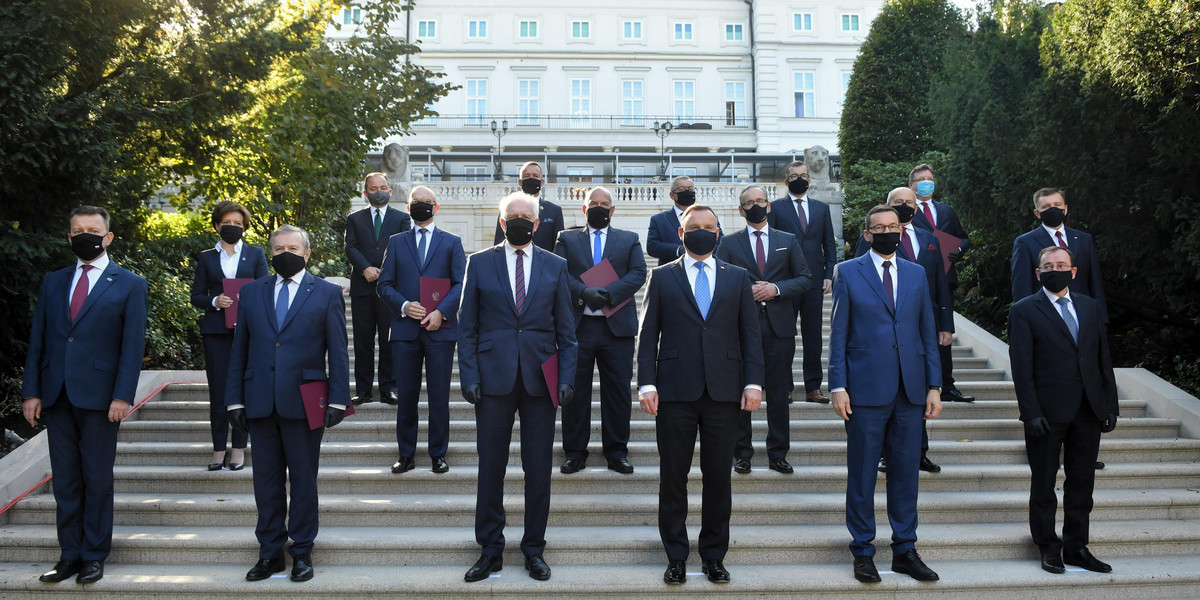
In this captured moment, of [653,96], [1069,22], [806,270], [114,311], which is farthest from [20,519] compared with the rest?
[653,96]

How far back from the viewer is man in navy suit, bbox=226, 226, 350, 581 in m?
5.17

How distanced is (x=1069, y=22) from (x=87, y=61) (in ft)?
31.1

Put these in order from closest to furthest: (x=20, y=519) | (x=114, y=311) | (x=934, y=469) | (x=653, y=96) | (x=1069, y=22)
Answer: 1. (x=114, y=311)
2. (x=20, y=519)
3. (x=934, y=469)
4. (x=1069, y=22)
5. (x=653, y=96)

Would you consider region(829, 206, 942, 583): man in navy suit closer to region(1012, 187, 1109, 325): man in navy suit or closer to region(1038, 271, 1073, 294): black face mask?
region(1038, 271, 1073, 294): black face mask

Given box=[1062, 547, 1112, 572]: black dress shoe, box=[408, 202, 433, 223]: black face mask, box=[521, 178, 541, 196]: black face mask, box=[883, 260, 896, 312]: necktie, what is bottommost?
box=[1062, 547, 1112, 572]: black dress shoe

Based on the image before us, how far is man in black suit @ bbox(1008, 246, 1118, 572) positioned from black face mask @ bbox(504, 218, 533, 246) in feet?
10.3

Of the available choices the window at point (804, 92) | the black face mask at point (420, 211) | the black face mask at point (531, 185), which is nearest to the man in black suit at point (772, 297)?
the black face mask at point (531, 185)

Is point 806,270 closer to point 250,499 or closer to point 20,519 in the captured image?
point 250,499

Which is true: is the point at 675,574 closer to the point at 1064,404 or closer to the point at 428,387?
the point at 428,387

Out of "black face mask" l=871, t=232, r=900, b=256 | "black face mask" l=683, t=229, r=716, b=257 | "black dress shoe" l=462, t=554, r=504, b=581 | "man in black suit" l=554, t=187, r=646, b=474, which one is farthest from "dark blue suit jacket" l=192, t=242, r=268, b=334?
"black face mask" l=871, t=232, r=900, b=256

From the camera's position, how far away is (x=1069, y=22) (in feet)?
29.7

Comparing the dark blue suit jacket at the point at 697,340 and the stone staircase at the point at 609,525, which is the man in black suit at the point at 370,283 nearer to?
the stone staircase at the point at 609,525

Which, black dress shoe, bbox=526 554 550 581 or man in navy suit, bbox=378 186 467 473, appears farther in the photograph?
man in navy suit, bbox=378 186 467 473

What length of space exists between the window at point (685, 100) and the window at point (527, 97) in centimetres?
760
